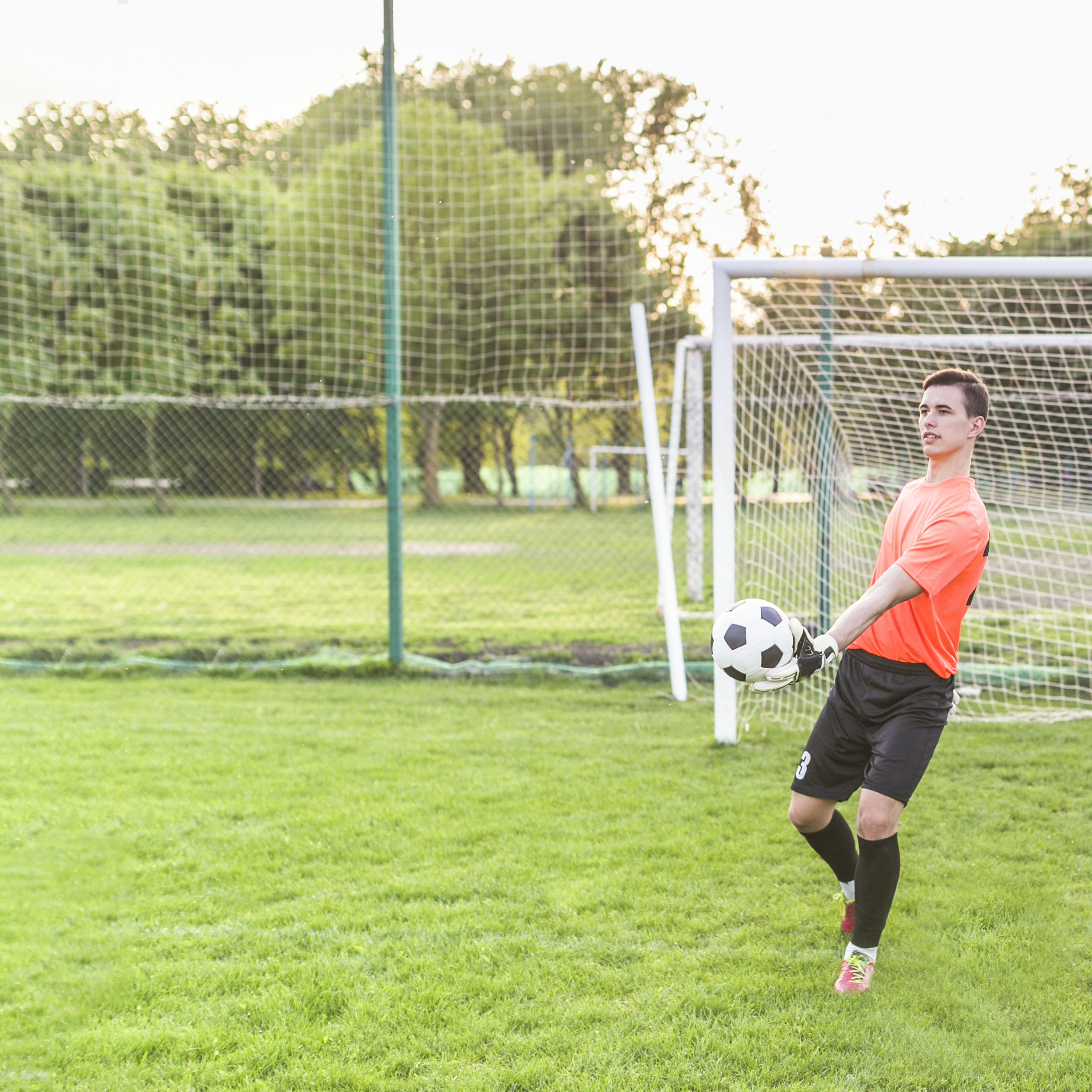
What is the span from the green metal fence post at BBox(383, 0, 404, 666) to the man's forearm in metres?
4.85

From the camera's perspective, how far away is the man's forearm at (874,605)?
8.54ft

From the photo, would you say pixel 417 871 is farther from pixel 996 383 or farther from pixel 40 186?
pixel 40 186

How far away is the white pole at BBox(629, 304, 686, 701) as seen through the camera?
20.4 ft

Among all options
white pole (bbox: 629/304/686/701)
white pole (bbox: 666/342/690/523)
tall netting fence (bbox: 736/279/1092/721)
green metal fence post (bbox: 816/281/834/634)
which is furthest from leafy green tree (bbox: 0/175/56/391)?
green metal fence post (bbox: 816/281/834/634)

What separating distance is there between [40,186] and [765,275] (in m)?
Result: 13.4

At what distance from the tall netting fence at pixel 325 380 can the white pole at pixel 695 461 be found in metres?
0.66

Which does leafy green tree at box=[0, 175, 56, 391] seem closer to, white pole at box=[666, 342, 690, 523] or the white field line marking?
the white field line marking

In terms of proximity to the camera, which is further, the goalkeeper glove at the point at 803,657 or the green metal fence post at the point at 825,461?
the green metal fence post at the point at 825,461

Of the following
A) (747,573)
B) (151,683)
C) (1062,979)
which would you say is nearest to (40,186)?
(151,683)

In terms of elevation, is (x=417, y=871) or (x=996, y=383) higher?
(x=996, y=383)

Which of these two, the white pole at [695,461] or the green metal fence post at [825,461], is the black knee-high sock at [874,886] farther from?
the white pole at [695,461]

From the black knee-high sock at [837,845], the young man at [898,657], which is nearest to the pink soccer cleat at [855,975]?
the young man at [898,657]

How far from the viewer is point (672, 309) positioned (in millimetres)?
18703

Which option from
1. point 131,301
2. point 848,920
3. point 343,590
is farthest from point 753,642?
point 131,301
